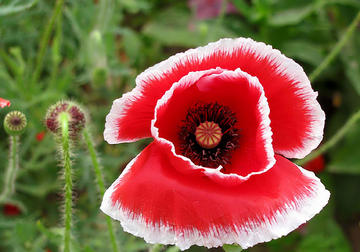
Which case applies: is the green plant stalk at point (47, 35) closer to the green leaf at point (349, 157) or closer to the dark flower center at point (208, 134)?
the dark flower center at point (208, 134)

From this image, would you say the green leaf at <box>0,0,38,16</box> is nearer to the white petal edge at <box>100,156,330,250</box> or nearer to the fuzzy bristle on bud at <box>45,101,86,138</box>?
the fuzzy bristle on bud at <box>45,101,86,138</box>

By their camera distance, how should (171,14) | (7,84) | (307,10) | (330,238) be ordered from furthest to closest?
(171,14) → (307,10) → (330,238) → (7,84)

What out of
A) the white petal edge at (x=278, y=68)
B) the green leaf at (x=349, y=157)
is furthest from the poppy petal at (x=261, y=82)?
the green leaf at (x=349, y=157)

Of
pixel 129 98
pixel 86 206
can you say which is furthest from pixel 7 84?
pixel 129 98

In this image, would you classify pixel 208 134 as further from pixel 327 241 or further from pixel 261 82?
pixel 327 241

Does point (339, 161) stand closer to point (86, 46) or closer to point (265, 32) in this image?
point (265, 32)

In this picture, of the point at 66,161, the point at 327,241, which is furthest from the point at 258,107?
the point at 327,241
